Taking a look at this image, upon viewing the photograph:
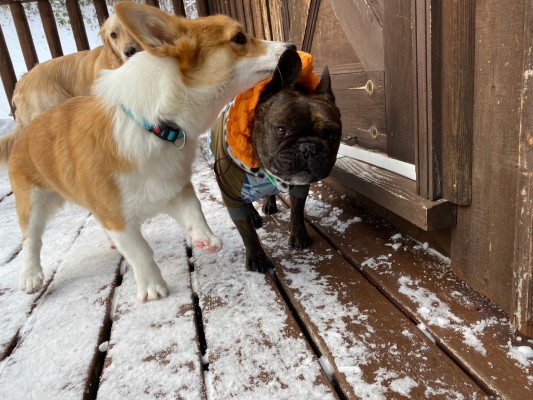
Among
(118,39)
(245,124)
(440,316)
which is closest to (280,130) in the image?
(245,124)

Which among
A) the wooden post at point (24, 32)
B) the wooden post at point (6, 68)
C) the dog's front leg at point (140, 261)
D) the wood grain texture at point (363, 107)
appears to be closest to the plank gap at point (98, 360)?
the dog's front leg at point (140, 261)

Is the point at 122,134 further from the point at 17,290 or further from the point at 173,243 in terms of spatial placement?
the point at 17,290

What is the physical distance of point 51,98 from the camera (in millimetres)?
4082

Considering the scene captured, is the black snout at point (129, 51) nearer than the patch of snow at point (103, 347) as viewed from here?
No

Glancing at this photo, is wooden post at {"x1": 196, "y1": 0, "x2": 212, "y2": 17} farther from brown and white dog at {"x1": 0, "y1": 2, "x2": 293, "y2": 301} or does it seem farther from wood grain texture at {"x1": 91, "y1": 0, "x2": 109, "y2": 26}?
brown and white dog at {"x1": 0, "y1": 2, "x2": 293, "y2": 301}

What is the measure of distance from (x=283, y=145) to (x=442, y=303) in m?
0.91

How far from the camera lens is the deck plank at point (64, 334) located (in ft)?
4.63

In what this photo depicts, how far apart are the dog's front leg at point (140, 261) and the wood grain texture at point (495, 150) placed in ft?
4.48

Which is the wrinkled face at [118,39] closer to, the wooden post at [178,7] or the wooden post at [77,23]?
the wooden post at [77,23]

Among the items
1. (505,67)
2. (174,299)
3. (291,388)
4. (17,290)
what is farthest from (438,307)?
(17,290)

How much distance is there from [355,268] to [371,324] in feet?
1.46

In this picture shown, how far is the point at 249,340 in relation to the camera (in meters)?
1.49

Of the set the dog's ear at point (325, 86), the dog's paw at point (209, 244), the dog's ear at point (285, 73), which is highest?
the dog's ear at point (285, 73)

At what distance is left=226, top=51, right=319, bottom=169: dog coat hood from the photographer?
6.13 feet
